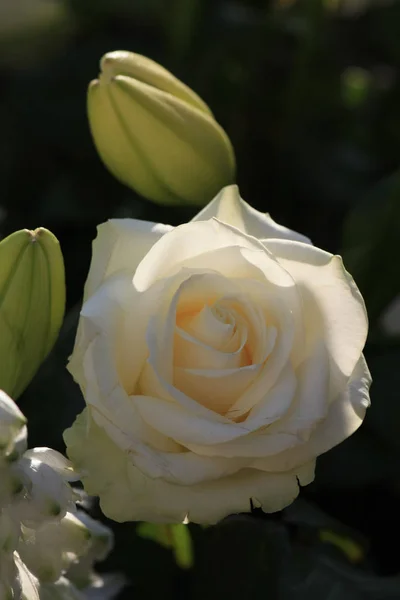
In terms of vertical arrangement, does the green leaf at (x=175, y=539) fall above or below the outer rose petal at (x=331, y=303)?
below

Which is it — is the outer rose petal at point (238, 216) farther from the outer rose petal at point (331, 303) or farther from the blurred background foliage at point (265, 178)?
the blurred background foliage at point (265, 178)

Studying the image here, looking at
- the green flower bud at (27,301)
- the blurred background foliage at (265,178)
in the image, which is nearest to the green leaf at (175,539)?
the blurred background foliage at (265,178)

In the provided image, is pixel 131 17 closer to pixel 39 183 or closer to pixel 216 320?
pixel 39 183

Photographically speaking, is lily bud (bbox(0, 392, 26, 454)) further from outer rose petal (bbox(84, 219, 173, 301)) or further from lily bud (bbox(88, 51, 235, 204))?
lily bud (bbox(88, 51, 235, 204))

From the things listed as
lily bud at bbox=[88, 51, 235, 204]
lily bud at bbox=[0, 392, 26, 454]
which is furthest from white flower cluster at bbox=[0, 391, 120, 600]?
lily bud at bbox=[88, 51, 235, 204]

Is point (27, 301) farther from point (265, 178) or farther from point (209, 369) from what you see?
point (265, 178)

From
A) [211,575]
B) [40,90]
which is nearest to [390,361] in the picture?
[211,575]
